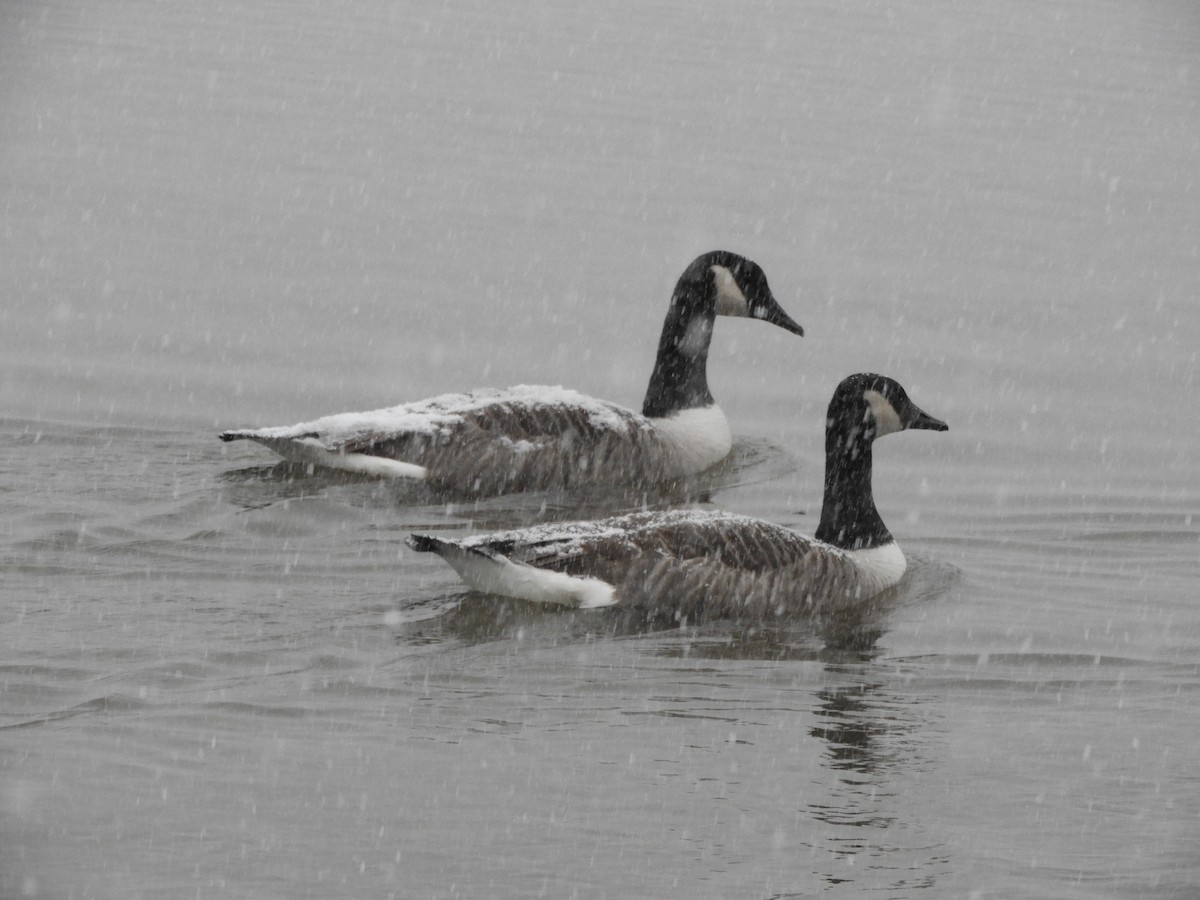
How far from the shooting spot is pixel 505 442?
1370cm

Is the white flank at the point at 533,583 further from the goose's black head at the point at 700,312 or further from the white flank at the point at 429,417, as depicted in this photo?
the goose's black head at the point at 700,312

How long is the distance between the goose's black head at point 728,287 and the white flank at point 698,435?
1.03 meters

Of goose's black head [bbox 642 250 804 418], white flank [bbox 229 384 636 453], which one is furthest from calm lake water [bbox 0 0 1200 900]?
goose's black head [bbox 642 250 804 418]

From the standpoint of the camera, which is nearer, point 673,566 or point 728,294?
point 673,566

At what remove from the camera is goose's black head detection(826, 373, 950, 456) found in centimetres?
1248

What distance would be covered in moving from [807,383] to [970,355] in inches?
76.0

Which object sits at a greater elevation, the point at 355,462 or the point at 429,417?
the point at 429,417

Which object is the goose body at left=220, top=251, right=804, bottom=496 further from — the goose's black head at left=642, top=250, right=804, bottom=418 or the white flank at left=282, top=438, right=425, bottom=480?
the goose's black head at left=642, top=250, right=804, bottom=418

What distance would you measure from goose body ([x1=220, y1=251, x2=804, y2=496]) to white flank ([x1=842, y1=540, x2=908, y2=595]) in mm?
2565

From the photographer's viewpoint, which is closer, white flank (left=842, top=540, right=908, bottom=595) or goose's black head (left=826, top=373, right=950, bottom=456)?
white flank (left=842, top=540, right=908, bottom=595)

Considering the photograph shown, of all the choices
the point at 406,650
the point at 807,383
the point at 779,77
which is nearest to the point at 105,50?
the point at 779,77

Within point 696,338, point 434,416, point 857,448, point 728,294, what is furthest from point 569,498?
point 728,294

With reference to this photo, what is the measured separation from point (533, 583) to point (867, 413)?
2.83 meters

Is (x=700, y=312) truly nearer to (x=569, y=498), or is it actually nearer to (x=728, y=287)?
(x=728, y=287)
